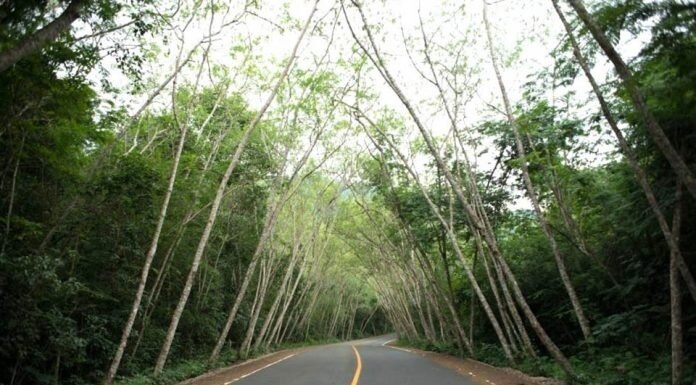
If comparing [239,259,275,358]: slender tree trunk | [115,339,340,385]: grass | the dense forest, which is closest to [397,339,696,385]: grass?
the dense forest

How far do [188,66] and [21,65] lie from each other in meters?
6.09

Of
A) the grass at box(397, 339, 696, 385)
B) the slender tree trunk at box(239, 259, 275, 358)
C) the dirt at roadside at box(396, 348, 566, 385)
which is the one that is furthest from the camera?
the slender tree trunk at box(239, 259, 275, 358)

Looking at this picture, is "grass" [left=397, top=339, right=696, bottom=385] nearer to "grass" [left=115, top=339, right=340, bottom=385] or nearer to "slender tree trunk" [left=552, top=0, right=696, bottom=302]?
"slender tree trunk" [left=552, top=0, right=696, bottom=302]

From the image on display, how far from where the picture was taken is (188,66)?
1395cm

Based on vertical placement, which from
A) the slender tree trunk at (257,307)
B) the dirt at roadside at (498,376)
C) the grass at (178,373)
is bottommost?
the grass at (178,373)

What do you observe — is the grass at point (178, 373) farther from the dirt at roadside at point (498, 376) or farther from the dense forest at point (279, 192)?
the dirt at roadside at point (498, 376)

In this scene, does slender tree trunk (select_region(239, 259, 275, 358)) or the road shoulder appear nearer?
the road shoulder

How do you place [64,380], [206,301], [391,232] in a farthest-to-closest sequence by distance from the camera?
[391,232] < [206,301] < [64,380]

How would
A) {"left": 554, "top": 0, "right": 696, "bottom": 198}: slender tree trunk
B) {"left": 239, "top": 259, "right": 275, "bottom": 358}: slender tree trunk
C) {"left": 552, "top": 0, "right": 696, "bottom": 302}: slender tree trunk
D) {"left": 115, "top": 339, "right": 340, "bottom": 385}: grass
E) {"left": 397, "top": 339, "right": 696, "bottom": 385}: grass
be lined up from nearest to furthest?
1. {"left": 554, "top": 0, "right": 696, "bottom": 198}: slender tree trunk
2. {"left": 552, "top": 0, "right": 696, "bottom": 302}: slender tree trunk
3. {"left": 397, "top": 339, "right": 696, "bottom": 385}: grass
4. {"left": 115, "top": 339, "right": 340, "bottom": 385}: grass
5. {"left": 239, "top": 259, "right": 275, "bottom": 358}: slender tree trunk

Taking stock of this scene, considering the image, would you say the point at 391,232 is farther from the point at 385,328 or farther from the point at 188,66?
the point at 385,328

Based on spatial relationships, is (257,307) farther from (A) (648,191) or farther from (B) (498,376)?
(A) (648,191)

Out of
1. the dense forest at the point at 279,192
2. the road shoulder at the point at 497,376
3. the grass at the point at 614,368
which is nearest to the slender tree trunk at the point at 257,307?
the dense forest at the point at 279,192

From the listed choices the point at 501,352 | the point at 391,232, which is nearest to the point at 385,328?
the point at 391,232

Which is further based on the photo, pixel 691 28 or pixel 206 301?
pixel 206 301
